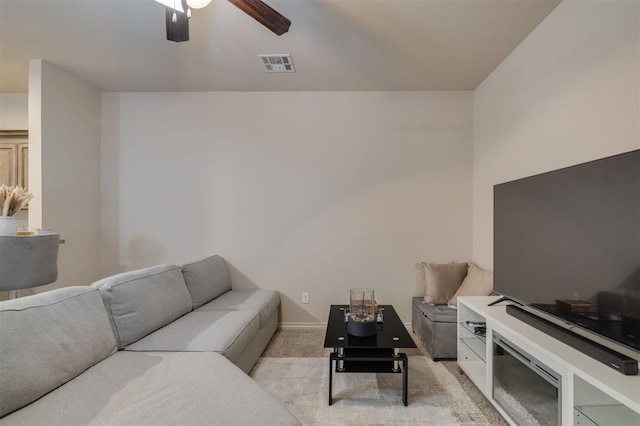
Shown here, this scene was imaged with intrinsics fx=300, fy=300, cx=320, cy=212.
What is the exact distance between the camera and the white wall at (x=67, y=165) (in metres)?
2.86

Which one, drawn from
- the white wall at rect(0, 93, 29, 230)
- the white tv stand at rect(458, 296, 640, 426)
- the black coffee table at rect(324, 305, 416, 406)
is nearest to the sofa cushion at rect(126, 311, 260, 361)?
the black coffee table at rect(324, 305, 416, 406)

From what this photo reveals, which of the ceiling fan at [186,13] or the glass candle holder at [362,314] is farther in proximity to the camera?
the glass candle holder at [362,314]

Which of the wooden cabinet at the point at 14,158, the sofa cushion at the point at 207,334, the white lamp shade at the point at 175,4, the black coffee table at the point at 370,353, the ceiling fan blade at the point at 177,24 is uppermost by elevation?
the white lamp shade at the point at 175,4

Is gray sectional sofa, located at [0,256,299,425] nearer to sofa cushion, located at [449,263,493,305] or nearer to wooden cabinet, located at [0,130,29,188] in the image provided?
sofa cushion, located at [449,263,493,305]

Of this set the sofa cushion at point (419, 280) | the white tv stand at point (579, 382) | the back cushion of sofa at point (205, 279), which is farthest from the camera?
the sofa cushion at point (419, 280)

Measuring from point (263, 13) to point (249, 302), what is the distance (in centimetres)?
232

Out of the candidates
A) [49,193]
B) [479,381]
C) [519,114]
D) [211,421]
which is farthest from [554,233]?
[49,193]

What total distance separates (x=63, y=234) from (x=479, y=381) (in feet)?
13.2

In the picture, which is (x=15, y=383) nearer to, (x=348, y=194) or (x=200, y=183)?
(x=200, y=183)

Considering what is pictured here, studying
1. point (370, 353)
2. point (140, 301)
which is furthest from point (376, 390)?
point (140, 301)

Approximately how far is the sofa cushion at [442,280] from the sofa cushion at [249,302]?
1566 millimetres

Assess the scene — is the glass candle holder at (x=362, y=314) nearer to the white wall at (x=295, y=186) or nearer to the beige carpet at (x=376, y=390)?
the beige carpet at (x=376, y=390)

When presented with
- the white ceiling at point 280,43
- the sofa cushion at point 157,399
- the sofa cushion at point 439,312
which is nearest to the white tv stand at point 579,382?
the sofa cushion at point 439,312

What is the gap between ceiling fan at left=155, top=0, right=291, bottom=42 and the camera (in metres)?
1.55
